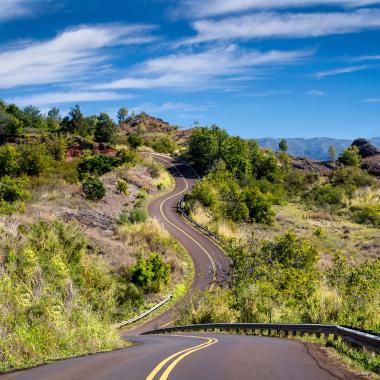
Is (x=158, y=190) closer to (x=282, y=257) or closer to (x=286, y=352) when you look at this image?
(x=282, y=257)

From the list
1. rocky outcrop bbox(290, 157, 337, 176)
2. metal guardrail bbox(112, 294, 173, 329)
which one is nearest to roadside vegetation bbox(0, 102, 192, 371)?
metal guardrail bbox(112, 294, 173, 329)

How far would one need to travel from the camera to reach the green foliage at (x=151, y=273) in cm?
3384

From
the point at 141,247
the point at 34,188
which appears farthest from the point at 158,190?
the point at 141,247

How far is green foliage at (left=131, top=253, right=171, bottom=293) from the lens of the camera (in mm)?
33844

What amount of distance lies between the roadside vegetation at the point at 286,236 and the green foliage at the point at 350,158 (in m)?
0.23

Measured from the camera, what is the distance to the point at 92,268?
26.8 meters

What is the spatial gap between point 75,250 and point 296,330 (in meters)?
12.7

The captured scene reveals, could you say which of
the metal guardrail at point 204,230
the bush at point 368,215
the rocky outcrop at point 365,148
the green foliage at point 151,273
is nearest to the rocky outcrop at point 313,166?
the rocky outcrop at point 365,148

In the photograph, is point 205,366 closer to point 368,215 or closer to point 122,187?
point 122,187

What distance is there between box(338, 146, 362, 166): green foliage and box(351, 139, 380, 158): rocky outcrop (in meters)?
6.64

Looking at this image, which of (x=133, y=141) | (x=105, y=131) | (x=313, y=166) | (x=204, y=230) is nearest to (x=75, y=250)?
(x=204, y=230)

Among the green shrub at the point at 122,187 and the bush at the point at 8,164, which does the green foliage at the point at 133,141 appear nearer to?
the bush at the point at 8,164

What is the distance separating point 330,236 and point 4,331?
156ft

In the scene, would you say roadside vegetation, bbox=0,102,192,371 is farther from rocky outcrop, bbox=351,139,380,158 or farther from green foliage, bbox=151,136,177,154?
rocky outcrop, bbox=351,139,380,158
